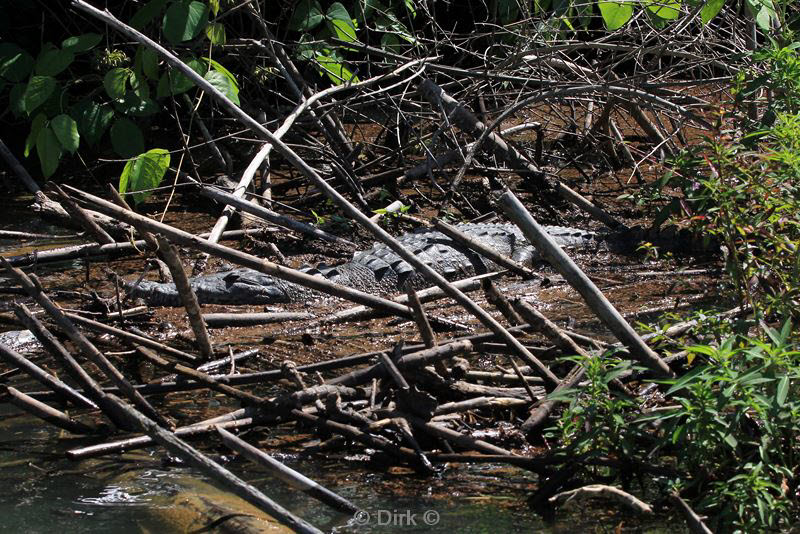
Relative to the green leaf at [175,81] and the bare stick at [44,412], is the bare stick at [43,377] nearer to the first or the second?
the bare stick at [44,412]

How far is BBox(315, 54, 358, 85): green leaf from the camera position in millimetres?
6156

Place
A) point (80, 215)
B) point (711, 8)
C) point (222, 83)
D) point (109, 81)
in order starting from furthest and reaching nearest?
point (109, 81)
point (222, 83)
point (80, 215)
point (711, 8)

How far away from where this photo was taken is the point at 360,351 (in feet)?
14.9

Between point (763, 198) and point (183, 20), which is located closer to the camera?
point (763, 198)

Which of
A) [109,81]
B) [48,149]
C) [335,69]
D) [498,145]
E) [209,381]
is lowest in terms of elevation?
[498,145]

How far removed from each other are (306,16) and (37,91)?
1676 mm

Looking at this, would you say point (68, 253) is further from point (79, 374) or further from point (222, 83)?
point (79, 374)

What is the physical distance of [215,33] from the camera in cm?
569

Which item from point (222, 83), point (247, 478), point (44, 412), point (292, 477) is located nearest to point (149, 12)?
point (222, 83)

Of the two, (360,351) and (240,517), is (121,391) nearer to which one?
(240,517)

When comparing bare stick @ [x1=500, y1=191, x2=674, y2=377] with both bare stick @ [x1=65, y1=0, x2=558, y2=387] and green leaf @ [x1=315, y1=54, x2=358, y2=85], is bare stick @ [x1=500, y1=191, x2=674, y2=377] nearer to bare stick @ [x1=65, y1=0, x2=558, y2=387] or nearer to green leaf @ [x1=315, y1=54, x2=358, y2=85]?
bare stick @ [x1=65, y1=0, x2=558, y2=387]

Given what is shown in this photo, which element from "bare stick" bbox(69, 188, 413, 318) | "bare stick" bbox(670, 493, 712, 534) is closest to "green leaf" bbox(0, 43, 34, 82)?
"bare stick" bbox(69, 188, 413, 318)

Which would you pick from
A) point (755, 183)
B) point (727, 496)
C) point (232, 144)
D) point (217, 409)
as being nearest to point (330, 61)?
point (232, 144)

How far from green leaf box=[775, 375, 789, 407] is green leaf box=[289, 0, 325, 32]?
4189 millimetres
